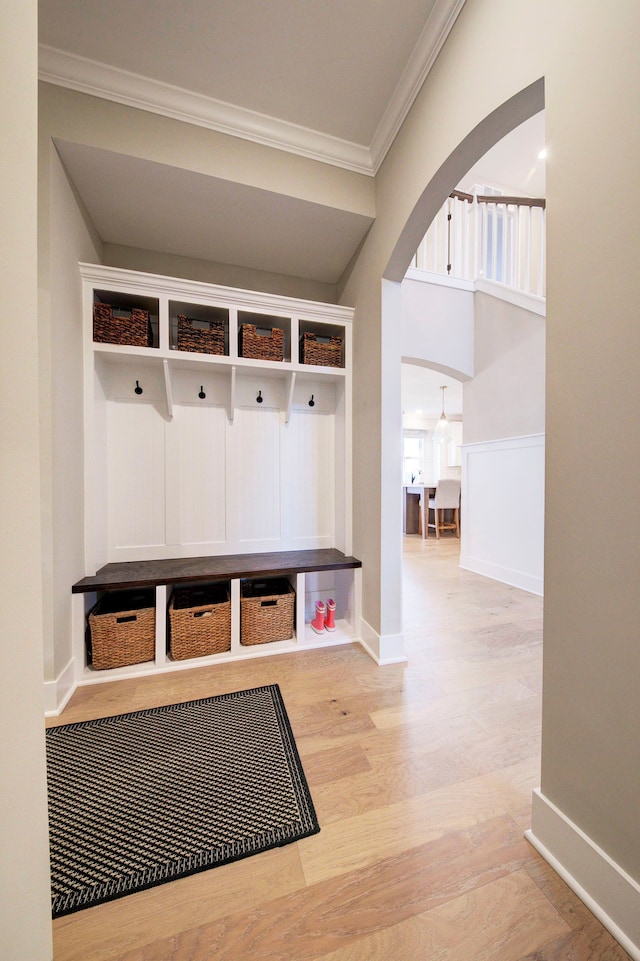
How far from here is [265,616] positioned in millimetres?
2146

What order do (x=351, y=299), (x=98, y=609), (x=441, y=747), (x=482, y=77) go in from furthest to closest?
(x=351, y=299), (x=98, y=609), (x=441, y=747), (x=482, y=77)

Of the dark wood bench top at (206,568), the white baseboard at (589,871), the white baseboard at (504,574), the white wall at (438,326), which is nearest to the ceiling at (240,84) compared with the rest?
the white wall at (438,326)

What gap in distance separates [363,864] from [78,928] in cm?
69

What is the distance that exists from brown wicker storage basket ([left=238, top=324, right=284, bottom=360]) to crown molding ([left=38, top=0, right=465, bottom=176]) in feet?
2.94

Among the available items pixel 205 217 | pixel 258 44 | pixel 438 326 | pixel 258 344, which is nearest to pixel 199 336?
pixel 258 344

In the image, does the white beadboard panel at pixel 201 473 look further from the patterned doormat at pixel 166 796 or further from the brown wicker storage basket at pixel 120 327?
the patterned doormat at pixel 166 796

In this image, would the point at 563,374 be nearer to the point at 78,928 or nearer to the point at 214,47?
the point at 78,928

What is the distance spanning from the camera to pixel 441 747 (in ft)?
4.56

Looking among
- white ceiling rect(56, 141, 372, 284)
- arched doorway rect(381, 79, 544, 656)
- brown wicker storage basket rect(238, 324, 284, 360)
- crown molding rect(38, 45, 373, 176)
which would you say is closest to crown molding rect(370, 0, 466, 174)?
crown molding rect(38, 45, 373, 176)

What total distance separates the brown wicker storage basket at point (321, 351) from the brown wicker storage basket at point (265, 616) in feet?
4.92

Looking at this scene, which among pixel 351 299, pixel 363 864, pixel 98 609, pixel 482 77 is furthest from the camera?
pixel 351 299

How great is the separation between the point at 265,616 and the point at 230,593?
0.25 meters

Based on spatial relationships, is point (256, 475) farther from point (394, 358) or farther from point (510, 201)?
point (510, 201)

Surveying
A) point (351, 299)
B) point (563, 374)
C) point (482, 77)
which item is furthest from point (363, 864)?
point (351, 299)
